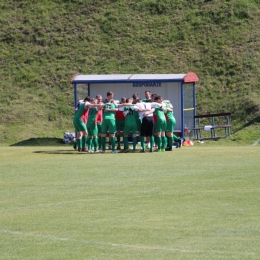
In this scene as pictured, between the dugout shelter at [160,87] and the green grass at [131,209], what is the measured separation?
387 inches

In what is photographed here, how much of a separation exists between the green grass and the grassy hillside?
51.1 feet

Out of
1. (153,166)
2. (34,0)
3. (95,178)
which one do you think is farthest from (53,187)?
(34,0)

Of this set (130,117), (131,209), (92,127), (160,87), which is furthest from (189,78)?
(131,209)

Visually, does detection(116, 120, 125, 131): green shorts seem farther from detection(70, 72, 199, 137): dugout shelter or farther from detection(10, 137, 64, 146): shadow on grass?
detection(10, 137, 64, 146): shadow on grass

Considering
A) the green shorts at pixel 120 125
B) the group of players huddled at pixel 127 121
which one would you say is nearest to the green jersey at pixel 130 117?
the group of players huddled at pixel 127 121

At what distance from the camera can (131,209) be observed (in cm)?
1262

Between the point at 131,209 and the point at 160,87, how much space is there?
19081 millimetres

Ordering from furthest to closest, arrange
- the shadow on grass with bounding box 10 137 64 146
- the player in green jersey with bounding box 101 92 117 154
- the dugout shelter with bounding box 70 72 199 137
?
the shadow on grass with bounding box 10 137 64 146 < the dugout shelter with bounding box 70 72 199 137 < the player in green jersey with bounding box 101 92 117 154

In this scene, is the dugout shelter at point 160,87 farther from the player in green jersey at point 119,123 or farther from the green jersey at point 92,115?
the green jersey at point 92,115

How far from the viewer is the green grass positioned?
9523 mm

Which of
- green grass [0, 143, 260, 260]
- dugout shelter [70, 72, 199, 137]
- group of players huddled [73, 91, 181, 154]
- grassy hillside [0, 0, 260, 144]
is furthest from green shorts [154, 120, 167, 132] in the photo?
grassy hillside [0, 0, 260, 144]

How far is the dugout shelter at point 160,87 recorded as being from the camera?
3103cm

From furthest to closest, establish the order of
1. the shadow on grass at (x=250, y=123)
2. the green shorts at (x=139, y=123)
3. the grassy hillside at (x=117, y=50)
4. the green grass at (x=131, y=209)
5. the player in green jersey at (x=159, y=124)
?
the grassy hillside at (x=117, y=50)
the shadow on grass at (x=250, y=123)
the green shorts at (x=139, y=123)
the player in green jersey at (x=159, y=124)
the green grass at (x=131, y=209)

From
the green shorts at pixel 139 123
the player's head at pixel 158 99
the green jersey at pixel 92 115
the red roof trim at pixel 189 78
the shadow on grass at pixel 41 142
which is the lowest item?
the shadow on grass at pixel 41 142
